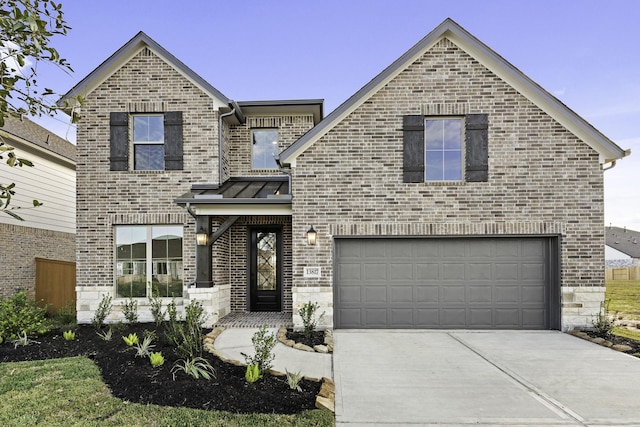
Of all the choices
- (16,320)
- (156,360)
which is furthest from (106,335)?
(156,360)

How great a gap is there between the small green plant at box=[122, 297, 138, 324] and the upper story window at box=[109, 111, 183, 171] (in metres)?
3.27

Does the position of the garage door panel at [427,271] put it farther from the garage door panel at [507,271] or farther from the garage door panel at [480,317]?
the garage door panel at [507,271]

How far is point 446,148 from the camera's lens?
9133mm

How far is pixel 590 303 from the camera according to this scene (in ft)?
28.7

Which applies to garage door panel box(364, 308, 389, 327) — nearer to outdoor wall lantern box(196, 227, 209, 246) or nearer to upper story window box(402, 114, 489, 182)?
upper story window box(402, 114, 489, 182)

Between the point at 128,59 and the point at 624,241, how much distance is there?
51461 millimetres

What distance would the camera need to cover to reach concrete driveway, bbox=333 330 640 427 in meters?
4.56

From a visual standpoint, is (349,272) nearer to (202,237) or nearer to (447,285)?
(447,285)

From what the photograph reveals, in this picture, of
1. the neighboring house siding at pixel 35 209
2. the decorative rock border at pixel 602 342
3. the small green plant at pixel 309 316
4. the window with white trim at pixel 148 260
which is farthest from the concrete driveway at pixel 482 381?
the neighboring house siding at pixel 35 209

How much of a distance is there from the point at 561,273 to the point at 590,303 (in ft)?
2.89

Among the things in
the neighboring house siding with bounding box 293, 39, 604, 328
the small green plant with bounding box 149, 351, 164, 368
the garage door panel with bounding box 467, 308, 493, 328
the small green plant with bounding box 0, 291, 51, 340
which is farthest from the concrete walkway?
the garage door panel with bounding box 467, 308, 493, 328

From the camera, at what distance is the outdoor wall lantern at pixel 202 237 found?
31.1 feet

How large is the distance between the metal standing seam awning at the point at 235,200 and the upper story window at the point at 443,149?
330 cm

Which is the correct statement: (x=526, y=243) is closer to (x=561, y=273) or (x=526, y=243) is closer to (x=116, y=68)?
(x=561, y=273)
